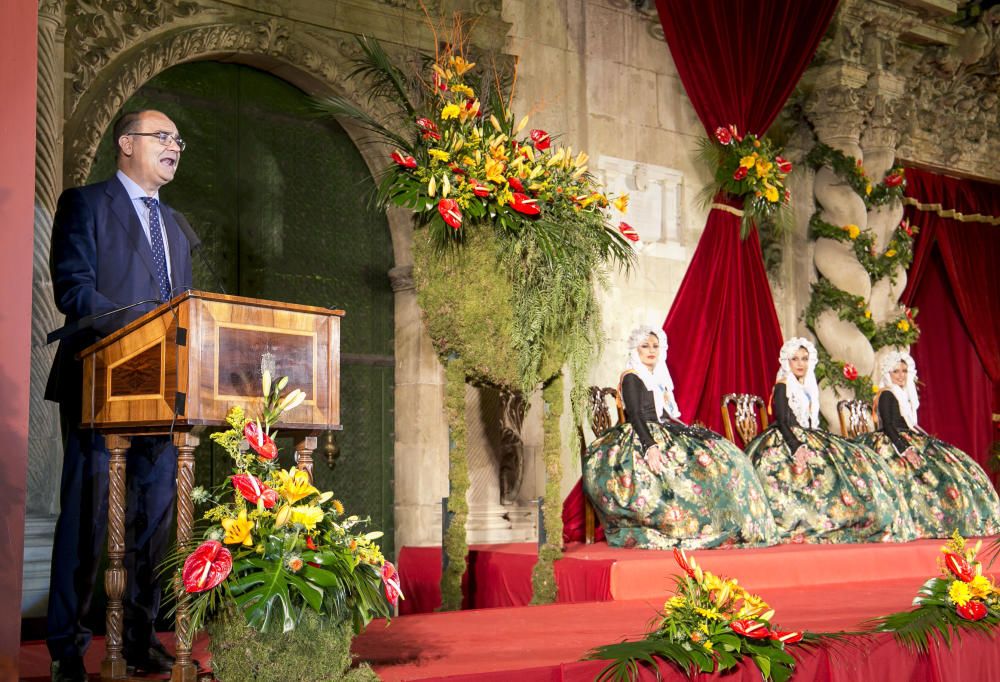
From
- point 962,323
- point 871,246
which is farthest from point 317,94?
point 962,323

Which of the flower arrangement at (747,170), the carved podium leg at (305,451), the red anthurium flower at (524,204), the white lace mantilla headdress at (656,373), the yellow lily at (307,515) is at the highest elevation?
the flower arrangement at (747,170)

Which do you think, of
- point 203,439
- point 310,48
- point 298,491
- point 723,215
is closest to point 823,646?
point 298,491

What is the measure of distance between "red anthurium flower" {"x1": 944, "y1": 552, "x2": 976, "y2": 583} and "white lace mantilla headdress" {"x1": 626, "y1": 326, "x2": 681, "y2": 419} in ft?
6.60

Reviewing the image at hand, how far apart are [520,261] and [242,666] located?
264 centimetres

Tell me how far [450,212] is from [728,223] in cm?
375

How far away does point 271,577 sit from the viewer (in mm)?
2812

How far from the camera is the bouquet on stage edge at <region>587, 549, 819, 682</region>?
11.2 ft

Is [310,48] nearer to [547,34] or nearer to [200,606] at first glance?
[547,34]

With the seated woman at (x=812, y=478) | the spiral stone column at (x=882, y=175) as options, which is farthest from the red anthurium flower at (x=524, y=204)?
the spiral stone column at (x=882, y=175)

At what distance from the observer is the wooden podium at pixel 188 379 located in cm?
293

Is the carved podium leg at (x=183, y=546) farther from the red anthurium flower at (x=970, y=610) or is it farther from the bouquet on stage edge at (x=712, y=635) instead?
the red anthurium flower at (x=970, y=610)

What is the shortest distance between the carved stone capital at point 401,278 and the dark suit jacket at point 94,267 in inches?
134

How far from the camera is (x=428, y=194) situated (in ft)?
16.5

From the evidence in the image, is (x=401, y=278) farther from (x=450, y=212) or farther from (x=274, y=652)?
(x=274, y=652)
